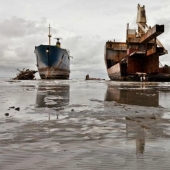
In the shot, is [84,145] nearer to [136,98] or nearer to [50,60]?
[136,98]

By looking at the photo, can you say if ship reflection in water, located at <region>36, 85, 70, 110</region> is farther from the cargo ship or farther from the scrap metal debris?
the scrap metal debris

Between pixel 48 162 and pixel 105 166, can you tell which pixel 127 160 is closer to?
pixel 105 166

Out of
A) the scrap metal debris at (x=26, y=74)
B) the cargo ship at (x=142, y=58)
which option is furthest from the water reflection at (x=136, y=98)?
the scrap metal debris at (x=26, y=74)

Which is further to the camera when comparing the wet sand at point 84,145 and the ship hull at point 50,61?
the ship hull at point 50,61

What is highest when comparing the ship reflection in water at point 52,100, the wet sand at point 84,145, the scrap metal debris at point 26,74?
the scrap metal debris at point 26,74

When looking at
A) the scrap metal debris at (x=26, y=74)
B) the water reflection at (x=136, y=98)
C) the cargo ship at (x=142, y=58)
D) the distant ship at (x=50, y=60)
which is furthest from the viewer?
the scrap metal debris at (x=26, y=74)

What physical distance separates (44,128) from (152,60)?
32.7 metres

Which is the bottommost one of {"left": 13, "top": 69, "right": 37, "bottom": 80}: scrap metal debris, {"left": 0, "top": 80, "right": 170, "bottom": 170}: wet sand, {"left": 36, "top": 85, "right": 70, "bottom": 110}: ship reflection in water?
{"left": 0, "top": 80, "right": 170, "bottom": 170}: wet sand

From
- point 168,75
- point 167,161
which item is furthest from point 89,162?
point 168,75

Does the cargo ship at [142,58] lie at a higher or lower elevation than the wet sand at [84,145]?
higher

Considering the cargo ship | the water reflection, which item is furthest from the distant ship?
the water reflection

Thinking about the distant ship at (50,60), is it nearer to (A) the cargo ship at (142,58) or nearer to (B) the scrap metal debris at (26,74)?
(B) the scrap metal debris at (26,74)

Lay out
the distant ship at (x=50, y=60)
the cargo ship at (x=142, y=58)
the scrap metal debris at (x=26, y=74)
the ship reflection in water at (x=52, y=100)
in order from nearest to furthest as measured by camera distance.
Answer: the ship reflection in water at (x=52, y=100)
the cargo ship at (x=142, y=58)
the distant ship at (x=50, y=60)
the scrap metal debris at (x=26, y=74)

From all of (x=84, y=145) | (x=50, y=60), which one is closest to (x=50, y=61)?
(x=50, y=60)
